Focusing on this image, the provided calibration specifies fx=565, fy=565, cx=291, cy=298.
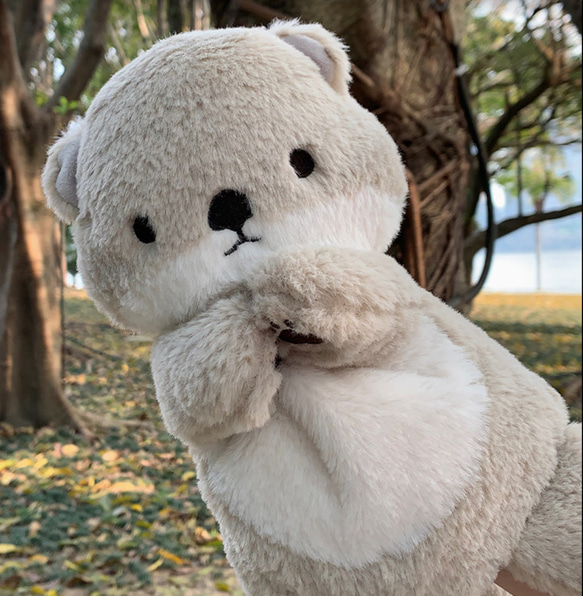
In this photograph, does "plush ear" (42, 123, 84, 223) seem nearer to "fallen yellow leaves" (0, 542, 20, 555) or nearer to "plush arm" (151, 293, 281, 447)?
"plush arm" (151, 293, 281, 447)

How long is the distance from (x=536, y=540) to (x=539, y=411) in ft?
0.29

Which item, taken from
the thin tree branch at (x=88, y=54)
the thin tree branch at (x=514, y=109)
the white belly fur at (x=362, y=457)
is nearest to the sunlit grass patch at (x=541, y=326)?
the thin tree branch at (x=514, y=109)

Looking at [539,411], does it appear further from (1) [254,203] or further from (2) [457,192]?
(2) [457,192]

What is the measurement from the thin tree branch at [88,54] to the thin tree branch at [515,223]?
190 centimetres

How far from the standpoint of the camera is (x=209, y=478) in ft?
1.44

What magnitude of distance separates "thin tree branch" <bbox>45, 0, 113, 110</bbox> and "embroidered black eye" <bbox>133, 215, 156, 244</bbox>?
192 centimetres

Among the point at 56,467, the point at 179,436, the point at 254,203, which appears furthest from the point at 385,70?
the point at 56,467

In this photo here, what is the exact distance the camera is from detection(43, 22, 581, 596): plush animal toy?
1.22 ft

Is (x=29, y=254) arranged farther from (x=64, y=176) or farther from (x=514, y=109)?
(x=514, y=109)

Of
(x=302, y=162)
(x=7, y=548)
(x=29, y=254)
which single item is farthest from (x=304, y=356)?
(x=29, y=254)

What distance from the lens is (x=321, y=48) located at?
464 millimetres

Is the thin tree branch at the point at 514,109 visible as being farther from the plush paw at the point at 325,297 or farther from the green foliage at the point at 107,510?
the plush paw at the point at 325,297

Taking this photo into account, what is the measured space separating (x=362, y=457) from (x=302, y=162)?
21 cm

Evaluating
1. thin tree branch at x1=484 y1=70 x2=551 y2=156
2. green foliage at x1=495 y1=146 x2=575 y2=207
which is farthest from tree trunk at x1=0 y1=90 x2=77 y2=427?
green foliage at x1=495 y1=146 x2=575 y2=207
